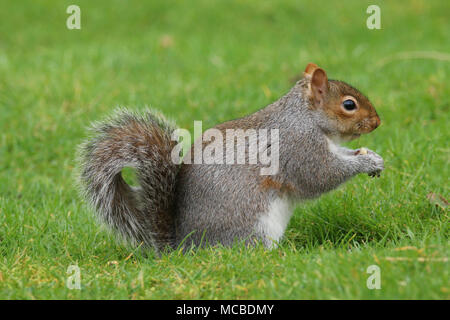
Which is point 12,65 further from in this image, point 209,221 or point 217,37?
point 209,221

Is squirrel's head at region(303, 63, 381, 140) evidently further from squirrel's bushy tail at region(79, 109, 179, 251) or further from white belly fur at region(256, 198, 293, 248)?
squirrel's bushy tail at region(79, 109, 179, 251)

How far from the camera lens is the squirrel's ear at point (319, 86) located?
8.01 feet

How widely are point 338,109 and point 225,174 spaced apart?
0.52m

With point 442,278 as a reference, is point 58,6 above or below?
above

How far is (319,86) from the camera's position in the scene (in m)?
2.46

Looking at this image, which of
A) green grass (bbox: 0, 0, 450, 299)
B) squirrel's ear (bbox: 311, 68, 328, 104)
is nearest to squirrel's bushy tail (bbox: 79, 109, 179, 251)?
green grass (bbox: 0, 0, 450, 299)

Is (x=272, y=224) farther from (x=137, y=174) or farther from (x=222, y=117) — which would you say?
(x=222, y=117)

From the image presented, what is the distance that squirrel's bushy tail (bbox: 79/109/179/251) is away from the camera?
7.56 ft

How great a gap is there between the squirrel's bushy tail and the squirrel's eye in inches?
27.2

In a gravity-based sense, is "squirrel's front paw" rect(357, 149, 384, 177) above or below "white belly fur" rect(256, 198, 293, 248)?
above

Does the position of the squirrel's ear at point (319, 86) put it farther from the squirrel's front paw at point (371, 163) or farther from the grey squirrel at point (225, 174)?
the squirrel's front paw at point (371, 163)
